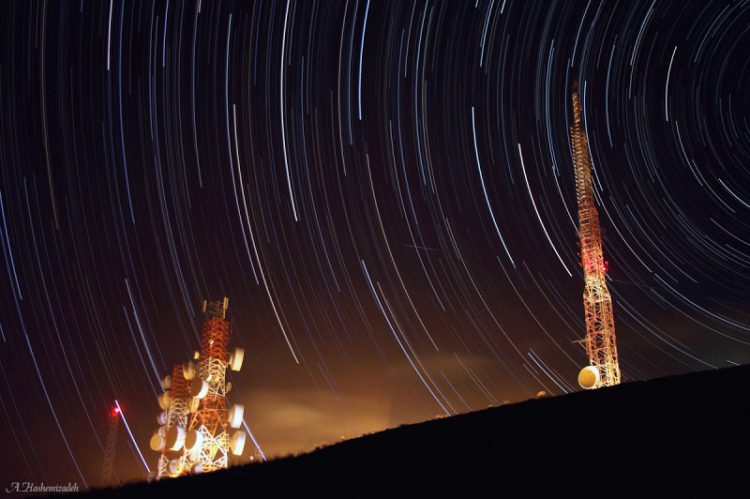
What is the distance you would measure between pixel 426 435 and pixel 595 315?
65.5 feet

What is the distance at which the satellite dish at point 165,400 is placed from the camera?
35.7m

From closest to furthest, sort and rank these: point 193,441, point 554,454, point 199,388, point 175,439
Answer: point 554,454 < point 193,441 < point 199,388 < point 175,439

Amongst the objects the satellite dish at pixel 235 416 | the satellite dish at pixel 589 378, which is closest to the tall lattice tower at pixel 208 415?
the satellite dish at pixel 235 416

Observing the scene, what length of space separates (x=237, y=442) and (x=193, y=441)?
2279 millimetres

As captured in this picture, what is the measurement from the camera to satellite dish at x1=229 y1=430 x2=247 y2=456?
3005 cm

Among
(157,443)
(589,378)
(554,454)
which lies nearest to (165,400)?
(157,443)

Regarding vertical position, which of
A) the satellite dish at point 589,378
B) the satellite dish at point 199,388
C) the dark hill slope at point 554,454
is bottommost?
the dark hill slope at point 554,454

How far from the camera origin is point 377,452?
985 cm

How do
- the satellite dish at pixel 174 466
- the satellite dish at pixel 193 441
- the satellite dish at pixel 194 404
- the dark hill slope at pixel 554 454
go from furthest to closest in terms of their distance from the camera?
the satellite dish at pixel 174 466, the satellite dish at pixel 194 404, the satellite dish at pixel 193 441, the dark hill slope at pixel 554 454

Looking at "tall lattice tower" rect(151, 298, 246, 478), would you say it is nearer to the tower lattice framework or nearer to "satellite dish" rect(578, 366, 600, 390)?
the tower lattice framework

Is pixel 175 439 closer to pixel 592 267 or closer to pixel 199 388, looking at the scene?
pixel 199 388

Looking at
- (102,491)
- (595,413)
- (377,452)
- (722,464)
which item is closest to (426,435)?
(377,452)

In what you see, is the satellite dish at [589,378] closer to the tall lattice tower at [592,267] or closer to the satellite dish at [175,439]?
the tall lattice tower at [592,267]

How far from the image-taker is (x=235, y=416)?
101ft
